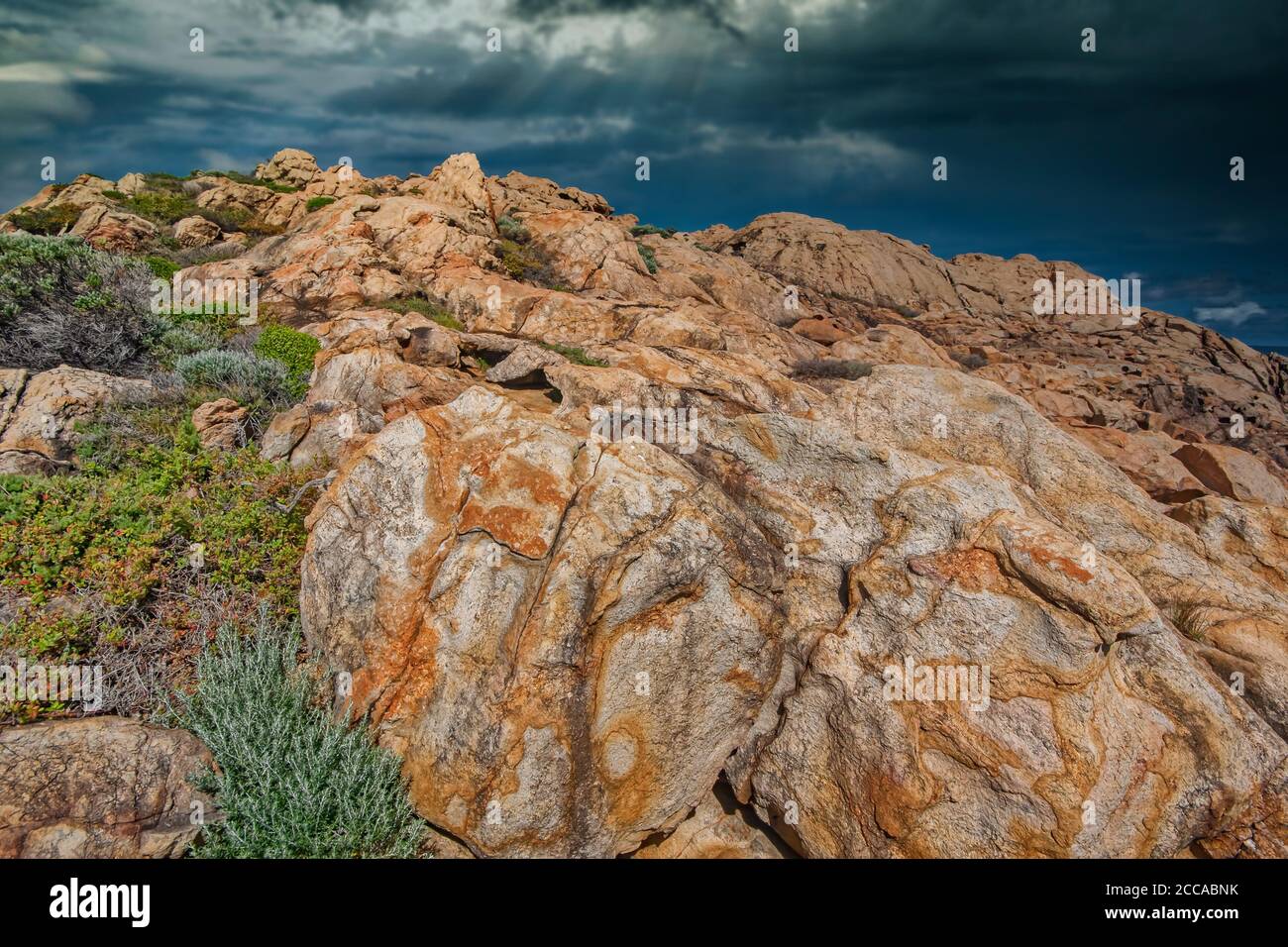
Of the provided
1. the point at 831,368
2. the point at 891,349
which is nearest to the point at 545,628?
the point at 831,368

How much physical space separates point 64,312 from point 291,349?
4.66 m

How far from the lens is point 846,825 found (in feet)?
20.5

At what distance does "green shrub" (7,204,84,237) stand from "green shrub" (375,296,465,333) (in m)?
15.8

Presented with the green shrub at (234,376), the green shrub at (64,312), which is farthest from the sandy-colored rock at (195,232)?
the green shrub at (234,376)

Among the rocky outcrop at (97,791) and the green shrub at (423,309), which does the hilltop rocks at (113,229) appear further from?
the rocky outcrop at (97,791)

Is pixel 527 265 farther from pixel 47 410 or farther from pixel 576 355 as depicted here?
pixel 47 410

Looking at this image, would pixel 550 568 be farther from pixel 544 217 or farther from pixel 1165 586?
pixel 544 217

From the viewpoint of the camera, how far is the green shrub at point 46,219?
21.7m

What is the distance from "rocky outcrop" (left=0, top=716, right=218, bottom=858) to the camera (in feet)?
17.3

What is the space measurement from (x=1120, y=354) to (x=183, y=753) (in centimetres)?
5541

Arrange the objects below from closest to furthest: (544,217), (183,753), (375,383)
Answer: (183,753) < (375,383) < (544,217)

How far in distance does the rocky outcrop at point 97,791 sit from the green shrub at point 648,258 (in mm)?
23403

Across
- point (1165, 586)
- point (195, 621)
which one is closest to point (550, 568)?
point (195, 621)

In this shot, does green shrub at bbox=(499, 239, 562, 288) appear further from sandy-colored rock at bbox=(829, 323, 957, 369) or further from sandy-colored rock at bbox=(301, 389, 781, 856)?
sandy-colored rock at bbox=(301, 389, 781, 856)
